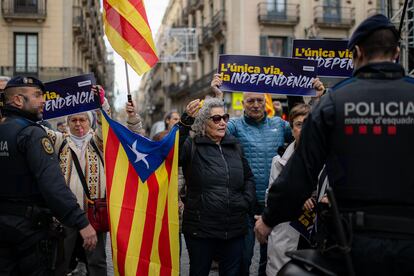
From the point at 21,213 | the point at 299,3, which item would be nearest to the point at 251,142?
the point at 21,213

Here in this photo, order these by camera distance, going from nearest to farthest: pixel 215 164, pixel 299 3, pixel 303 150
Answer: pixel 303 150
pixel 215 164
pixel 299 3

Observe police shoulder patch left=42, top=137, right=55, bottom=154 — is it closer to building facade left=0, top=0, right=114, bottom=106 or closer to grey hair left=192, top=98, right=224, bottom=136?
grey hair left=192, top=98, right=224, bottom=136

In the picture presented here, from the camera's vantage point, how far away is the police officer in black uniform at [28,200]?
3.79 metres

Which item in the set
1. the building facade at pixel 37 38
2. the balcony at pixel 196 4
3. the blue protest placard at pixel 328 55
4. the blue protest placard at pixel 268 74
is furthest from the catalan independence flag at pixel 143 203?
the balcony at pixel 196 4

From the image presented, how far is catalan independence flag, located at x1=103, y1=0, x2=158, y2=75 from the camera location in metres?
5.53

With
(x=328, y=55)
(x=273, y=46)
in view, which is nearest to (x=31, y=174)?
(x=328, y=55)

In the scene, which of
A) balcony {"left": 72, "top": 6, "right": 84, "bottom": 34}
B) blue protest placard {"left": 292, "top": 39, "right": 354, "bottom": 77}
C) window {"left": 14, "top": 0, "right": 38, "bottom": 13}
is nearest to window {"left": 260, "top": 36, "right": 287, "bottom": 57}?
balcony {"left": 72, "top": 6, "right": 84, "bottom": 34}

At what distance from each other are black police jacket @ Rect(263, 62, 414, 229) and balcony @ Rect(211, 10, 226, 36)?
30.7 metres

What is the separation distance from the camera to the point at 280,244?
4359 mm

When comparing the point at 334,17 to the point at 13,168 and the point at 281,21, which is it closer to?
the point at 281,21

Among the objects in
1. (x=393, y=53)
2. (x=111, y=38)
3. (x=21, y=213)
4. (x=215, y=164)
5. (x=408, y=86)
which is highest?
(x=111, y=38)

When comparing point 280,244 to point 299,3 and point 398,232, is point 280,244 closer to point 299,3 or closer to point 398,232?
point 398,232

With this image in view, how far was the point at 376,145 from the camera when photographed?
2.75 m

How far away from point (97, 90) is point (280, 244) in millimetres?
2407
